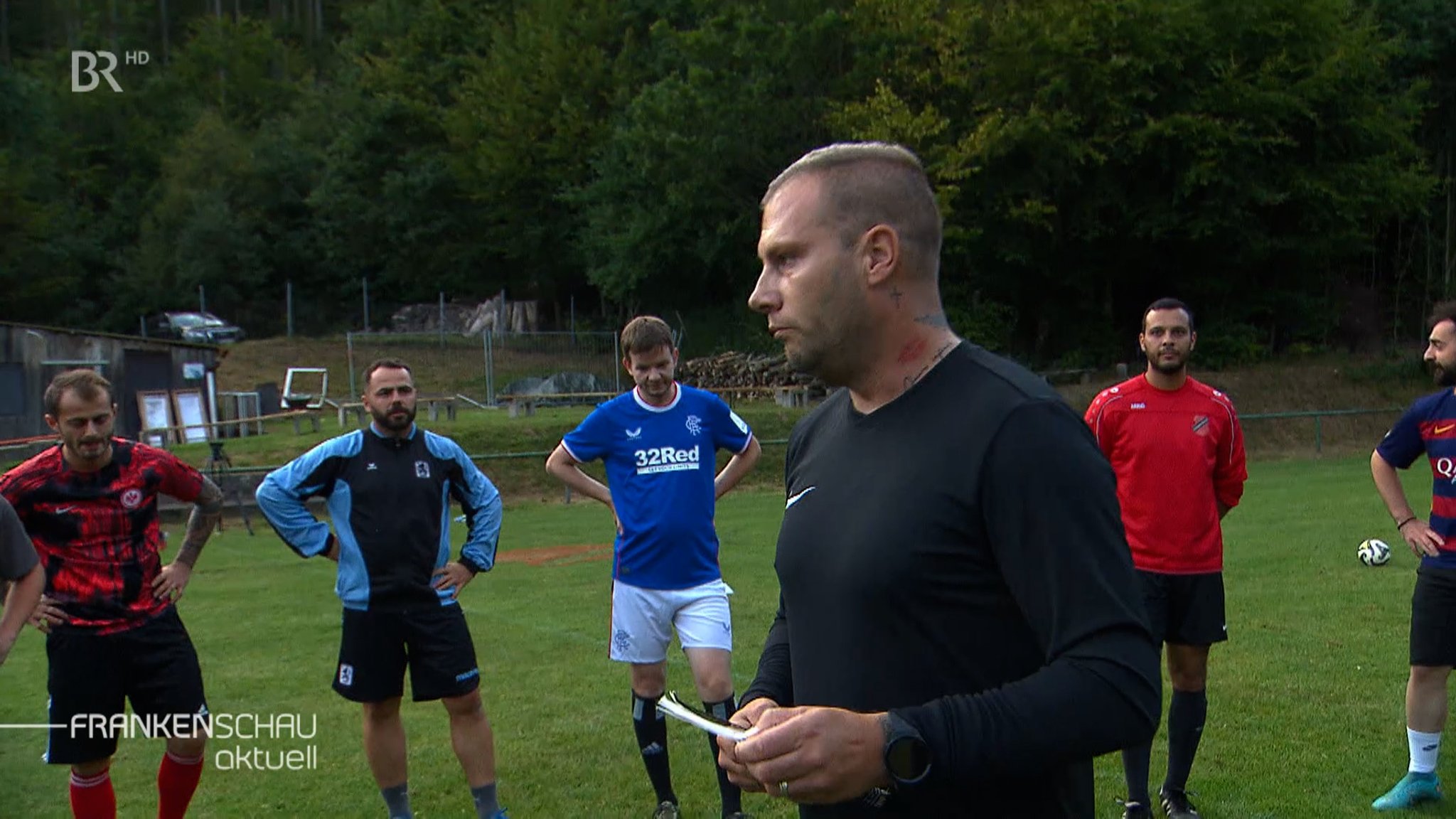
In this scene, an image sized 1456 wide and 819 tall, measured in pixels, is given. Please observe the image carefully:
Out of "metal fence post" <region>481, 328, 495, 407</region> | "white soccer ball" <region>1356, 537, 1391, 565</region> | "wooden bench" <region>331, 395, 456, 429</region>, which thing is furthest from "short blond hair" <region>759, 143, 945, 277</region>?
"metal fence post" <region>481, 328, 495, 407</region>

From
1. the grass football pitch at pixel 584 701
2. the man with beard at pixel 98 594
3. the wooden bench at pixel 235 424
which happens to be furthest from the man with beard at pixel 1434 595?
the wooden bench at pixel 235 424

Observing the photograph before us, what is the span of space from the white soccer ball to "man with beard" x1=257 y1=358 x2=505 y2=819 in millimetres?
10735

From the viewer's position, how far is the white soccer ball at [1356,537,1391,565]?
43.4 ft

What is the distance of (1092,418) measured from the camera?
6.51 m

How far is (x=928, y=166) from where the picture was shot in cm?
3384

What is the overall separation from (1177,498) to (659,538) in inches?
106

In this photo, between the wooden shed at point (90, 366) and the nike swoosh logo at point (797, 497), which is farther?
the wooden shed at point (90, 366)

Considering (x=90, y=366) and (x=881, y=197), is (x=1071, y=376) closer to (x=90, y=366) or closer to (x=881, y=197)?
(x=90, y=366)

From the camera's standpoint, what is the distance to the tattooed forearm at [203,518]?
6.56m

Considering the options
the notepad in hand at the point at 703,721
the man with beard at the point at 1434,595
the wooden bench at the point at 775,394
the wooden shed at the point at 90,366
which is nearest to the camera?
the notepad in hand at the point at 703,721

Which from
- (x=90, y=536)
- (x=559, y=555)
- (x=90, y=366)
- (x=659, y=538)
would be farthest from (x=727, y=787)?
(x=90, y=366)

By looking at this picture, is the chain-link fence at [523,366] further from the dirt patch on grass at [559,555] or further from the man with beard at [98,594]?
the man with beard at [98,594]

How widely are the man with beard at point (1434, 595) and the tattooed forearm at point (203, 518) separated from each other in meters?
6.17

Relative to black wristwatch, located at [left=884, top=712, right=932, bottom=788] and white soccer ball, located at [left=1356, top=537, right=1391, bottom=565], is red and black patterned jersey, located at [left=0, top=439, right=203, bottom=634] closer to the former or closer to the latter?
black wristwatch, located at [left=884, top=712, right=932, bottom=788]
